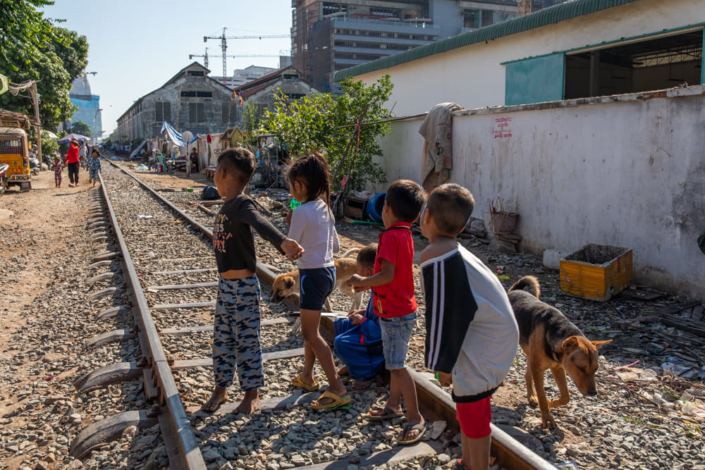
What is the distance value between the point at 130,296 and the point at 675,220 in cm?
682

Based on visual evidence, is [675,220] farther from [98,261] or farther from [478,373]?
[98,261]

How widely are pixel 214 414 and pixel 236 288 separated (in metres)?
0.87

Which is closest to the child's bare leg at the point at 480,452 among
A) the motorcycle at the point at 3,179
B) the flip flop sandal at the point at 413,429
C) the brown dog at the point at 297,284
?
the flip flop sandal at the point at 413,429

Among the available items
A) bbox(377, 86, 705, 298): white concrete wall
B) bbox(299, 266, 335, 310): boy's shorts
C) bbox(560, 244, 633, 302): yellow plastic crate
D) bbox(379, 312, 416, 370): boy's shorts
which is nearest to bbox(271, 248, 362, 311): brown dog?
bbox(299, 266, 335, 310): boy's shorts

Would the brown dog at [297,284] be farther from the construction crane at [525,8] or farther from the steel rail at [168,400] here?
the construction crane at [525,8]

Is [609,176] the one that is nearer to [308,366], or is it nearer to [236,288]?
[308,366]

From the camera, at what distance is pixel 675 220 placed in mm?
6926

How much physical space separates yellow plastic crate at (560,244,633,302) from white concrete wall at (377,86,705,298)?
0.52m

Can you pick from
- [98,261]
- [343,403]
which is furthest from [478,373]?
[98,261]

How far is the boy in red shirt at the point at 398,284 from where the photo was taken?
3135 millimetres

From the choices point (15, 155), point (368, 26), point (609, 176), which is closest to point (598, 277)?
point (609, 176)

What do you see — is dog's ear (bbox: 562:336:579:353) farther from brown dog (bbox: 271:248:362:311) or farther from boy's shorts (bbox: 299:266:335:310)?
brown dog (bbox: 271:248:362:311)

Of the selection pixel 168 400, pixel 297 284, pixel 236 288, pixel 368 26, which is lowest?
pixel 168 400

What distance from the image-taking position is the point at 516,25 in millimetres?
14195
